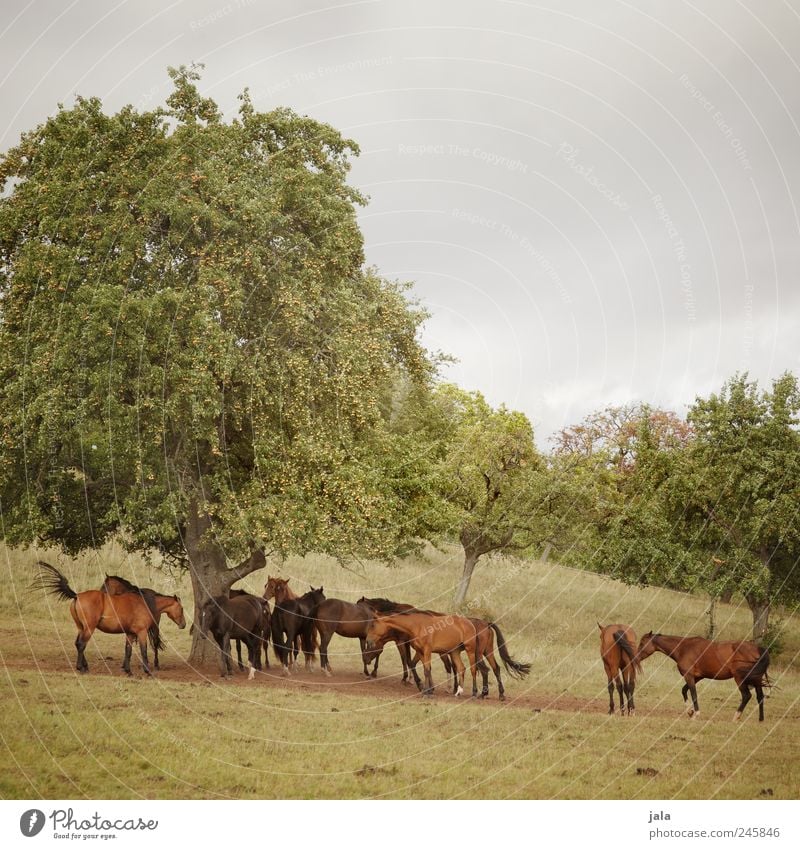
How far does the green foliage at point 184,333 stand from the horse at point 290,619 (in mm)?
2280

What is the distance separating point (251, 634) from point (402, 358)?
346 inches

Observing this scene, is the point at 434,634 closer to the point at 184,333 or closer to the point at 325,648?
the point at 325,648

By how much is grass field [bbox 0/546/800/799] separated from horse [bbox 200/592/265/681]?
2.44 ft

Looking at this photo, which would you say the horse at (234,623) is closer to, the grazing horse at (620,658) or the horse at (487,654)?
the horse at (487,654)

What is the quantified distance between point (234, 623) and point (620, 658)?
9.73 m

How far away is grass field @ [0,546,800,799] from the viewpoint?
13508mm

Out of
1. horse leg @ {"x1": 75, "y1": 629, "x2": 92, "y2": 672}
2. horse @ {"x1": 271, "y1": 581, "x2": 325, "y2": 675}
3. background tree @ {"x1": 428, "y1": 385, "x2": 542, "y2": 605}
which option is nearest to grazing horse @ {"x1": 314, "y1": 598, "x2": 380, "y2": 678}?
horse @ {"x1": 271, "y1": 581, "x2": 325, "y2": 675}

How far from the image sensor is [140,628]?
20.4 meters

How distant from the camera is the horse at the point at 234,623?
2169 centimetres

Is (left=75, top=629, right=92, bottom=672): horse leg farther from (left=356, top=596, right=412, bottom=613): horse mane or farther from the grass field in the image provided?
(left=356, top=596, right=412, bottom=613): horse mane

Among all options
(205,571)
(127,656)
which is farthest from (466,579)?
(127,656)

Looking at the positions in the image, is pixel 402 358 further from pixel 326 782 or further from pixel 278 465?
pixel 326 782

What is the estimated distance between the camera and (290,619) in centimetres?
2325

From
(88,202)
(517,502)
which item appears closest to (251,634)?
(88,202)
